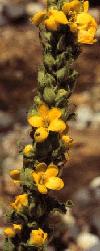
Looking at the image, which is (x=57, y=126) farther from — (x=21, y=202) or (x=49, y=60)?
(x=21, y=202)

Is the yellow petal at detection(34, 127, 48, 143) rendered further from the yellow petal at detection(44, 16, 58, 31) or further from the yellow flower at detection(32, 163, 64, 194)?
the yellow petal at detection(44, 16, 58, 31)

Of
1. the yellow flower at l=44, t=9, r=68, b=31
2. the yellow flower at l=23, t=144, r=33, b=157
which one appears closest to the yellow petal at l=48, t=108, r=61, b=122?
the yellow flower at l=23, t=144, r=33, b=157

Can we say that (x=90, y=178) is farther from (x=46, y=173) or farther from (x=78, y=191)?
(x=46, y=173)

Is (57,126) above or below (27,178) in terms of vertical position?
above

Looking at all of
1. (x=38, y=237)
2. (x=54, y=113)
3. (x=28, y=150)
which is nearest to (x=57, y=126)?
(x=54, y=113)

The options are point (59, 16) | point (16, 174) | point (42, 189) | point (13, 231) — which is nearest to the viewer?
point (59, 16)

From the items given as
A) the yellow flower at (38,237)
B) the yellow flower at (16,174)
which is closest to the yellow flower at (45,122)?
Answer: the yellow flower at (16,174)

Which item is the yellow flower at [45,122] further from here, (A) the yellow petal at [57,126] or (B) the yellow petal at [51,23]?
(B) the yellow petal at [51,23]
